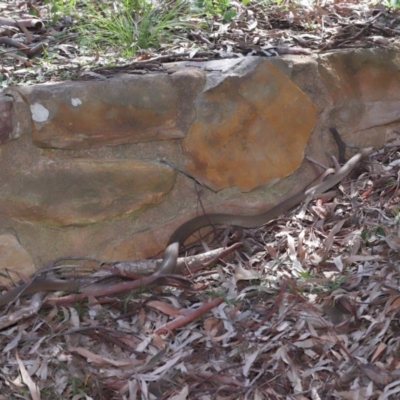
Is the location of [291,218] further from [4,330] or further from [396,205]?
[4,330]

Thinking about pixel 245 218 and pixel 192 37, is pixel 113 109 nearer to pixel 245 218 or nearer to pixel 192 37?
pixel 245 218

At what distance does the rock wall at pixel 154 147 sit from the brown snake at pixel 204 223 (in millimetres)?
86

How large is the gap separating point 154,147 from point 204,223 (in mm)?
548

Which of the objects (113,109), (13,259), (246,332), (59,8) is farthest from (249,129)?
(59,8)

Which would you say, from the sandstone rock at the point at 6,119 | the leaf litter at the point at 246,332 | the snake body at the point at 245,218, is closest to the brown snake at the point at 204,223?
the snake body at the point at 245,218

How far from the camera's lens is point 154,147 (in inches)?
175

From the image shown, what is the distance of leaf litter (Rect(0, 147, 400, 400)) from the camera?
3.37 metres

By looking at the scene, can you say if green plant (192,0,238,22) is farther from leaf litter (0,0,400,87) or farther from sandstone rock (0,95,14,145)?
sandstone rock (0,95,14,145)

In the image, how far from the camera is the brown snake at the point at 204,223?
4.05 metres

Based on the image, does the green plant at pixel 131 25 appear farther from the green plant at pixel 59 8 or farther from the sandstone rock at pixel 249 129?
the sandstone rock at pixel 249 129

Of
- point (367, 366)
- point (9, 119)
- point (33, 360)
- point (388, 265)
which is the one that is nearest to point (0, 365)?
point (33, 360)

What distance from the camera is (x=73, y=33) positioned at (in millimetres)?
5172

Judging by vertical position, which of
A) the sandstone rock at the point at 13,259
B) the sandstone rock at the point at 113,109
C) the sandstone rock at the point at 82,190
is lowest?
the sandstone rock at the point at 13,259

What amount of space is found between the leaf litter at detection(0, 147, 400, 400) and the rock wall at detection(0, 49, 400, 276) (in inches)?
18.3
